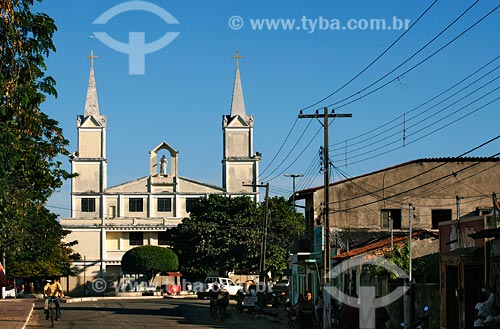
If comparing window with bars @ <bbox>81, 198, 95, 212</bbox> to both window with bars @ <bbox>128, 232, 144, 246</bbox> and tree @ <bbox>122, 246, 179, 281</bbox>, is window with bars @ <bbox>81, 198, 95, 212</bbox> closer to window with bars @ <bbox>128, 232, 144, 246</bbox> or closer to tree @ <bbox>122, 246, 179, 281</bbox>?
window with bars @ <bbox>128, 232, 144, 246</bbox>

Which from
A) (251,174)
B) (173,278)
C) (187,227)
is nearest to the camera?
(187,227)

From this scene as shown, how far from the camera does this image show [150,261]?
297ft

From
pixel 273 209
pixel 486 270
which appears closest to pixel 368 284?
pixel 486 270

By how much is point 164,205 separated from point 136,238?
6047mm

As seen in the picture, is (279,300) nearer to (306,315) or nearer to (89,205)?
(306,315)

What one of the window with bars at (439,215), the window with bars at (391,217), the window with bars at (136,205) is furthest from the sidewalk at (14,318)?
the window with bars at (136,205)

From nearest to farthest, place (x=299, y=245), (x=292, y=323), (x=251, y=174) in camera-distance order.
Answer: (x=292, y=323), (x=299, y=245), (x=251, y=174)

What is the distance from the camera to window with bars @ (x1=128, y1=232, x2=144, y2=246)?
108438 mm

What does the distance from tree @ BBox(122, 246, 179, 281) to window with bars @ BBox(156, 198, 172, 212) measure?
63.7ft

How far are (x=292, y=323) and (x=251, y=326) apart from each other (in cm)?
399

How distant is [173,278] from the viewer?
95625 mm

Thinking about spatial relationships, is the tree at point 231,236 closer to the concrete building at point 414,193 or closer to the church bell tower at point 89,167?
the church bell tower at point 89,167

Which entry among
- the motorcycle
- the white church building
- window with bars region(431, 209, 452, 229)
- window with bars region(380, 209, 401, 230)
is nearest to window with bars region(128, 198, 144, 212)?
the white church building

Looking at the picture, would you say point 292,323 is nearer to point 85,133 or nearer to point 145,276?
point 145,276
